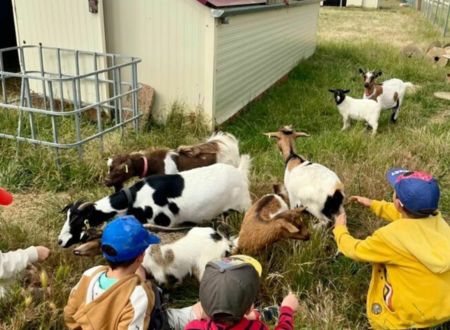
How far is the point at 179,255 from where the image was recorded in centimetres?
377

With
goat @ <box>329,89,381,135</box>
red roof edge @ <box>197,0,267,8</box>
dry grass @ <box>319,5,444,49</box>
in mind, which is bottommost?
dry grass @ <box>319,5,444,49</box>

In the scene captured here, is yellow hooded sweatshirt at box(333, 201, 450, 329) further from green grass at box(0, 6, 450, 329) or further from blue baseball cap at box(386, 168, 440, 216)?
green grass at box(0, 6, 450, 329)

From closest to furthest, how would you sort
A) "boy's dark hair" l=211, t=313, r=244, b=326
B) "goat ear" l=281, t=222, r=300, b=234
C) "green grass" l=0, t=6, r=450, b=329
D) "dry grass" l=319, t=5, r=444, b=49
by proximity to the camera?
"boy's dark hair" l=211, t=313, r=244, b=326
"green grass" l=0, t=6, r=450, b=329
"goat ear" l=281, t=222, r=300, b=234
"dry grass" l=319, t=5, r=444, b=49

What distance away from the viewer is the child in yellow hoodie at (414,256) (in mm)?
3008

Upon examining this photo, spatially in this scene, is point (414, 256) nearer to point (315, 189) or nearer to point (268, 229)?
point (268, 229)

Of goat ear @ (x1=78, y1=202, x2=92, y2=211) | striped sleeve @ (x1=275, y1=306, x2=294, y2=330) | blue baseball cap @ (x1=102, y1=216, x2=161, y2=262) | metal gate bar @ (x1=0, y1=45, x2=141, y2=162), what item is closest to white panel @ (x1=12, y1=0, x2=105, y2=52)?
metal gate bar @ (x1=0, y1=45, x2=141, y2=162)

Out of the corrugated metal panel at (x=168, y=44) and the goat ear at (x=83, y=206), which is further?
the corrugated metal panel at (x=168, y=44)

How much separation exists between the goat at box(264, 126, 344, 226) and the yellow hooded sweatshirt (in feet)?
3.58

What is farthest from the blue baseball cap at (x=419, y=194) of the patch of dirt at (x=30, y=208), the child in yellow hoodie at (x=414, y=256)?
the patch of dirt at (x=30, y=208)

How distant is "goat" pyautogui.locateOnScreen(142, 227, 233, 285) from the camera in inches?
148

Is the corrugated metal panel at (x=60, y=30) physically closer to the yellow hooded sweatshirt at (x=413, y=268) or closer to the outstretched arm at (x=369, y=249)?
the outstretched arm at (x=369, y=249)

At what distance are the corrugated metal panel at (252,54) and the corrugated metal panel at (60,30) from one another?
2024 millimetres

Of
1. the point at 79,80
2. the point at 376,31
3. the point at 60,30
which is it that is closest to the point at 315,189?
the point at 79,80

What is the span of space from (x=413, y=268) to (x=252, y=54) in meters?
7.10
